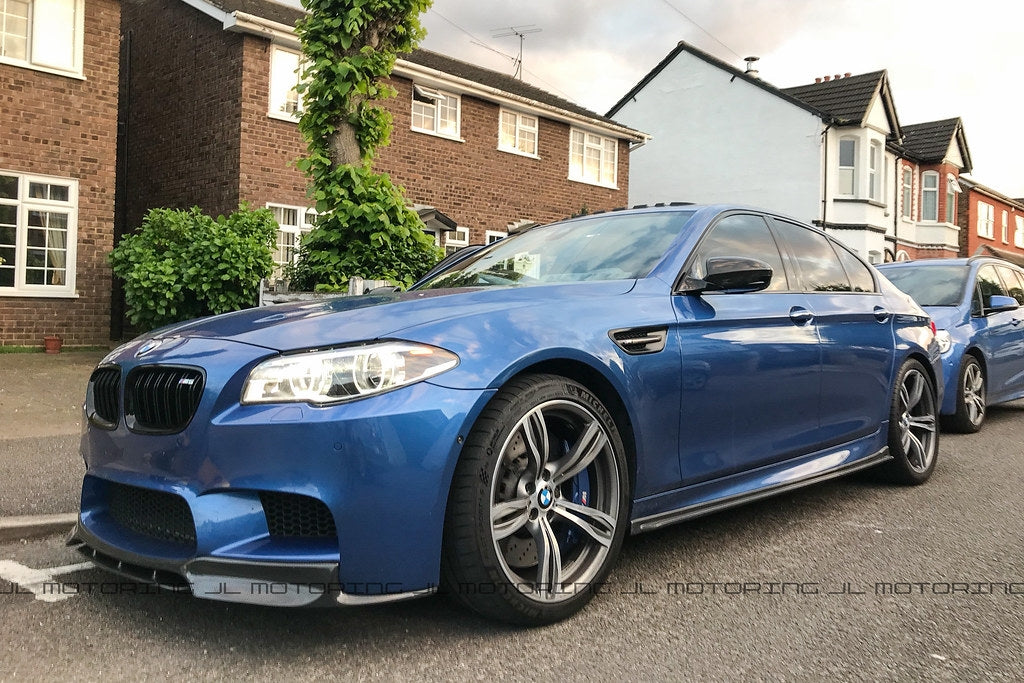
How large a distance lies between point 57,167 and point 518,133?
1038cm

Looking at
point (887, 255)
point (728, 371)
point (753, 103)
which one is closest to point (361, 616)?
point (728, 371)

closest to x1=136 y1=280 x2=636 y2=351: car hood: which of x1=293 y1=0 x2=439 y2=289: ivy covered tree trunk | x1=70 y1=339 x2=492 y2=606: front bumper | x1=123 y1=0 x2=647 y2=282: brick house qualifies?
x1=70 y1=339 x2=492 y2=606: front bumper

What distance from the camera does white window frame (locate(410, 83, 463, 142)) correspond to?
60.1 ft

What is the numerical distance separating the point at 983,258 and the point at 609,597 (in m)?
7.05

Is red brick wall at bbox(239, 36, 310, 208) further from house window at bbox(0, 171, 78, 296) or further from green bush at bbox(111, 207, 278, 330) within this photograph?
green bush at bbox(111, 207, 278, 330)

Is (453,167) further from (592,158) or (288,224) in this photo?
(592,158)

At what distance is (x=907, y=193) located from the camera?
107 feet

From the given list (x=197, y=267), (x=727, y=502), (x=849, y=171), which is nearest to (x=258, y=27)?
(x=197, y=267)

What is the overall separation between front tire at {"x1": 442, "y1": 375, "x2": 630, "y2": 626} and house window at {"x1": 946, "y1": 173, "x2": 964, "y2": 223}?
116ft

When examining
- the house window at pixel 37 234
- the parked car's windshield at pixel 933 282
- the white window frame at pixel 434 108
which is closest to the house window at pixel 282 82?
the white window frame at pixel 434 108

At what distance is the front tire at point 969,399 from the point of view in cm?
729

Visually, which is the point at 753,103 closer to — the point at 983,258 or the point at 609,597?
the point at 983,258

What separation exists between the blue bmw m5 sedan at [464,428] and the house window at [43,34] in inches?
506

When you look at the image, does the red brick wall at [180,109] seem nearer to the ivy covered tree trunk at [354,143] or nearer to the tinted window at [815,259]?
the ivy covered tree trunk at [354,143]
